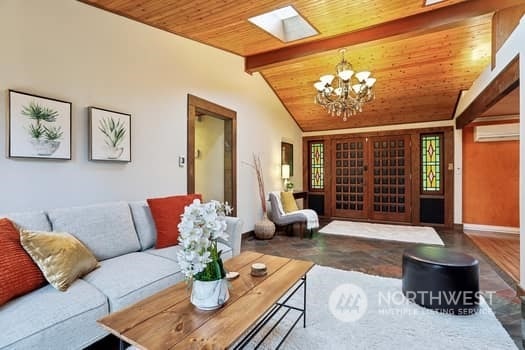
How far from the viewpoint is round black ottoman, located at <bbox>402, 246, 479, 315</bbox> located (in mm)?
2117

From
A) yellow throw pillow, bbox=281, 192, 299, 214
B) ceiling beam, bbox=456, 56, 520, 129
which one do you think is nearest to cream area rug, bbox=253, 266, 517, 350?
ceiling beam, bbox=456, 56, 520, 129

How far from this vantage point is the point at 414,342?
5.86 feet

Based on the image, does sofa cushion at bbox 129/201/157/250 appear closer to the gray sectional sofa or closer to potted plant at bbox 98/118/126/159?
the gray sectional sofa

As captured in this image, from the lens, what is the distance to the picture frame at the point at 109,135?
258 cm

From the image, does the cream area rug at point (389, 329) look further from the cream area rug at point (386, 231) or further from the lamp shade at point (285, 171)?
the lamp shade at point (285, 171)

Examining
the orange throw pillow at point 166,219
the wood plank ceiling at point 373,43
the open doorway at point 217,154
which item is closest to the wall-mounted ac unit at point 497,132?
the wood plank ceiling at point 373,43

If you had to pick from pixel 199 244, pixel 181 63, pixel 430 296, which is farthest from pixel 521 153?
pixel 181 63

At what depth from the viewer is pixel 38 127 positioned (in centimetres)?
221

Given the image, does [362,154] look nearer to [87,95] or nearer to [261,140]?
[261,140]

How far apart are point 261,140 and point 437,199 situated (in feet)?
13.3

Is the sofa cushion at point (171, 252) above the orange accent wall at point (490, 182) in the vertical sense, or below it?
below

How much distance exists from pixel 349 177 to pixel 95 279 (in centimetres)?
605

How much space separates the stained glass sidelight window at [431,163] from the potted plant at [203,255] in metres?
6.06

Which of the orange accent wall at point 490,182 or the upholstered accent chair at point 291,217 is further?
the orange accent wall at point 490,182
